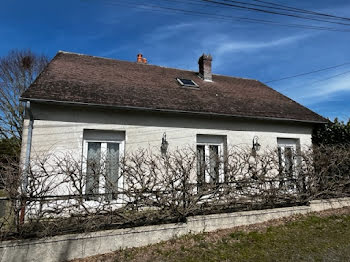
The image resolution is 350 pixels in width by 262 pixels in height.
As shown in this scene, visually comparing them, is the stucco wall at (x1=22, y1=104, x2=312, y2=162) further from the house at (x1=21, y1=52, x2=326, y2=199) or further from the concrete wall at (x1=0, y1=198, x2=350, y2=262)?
the concrete wall at (x1=0, y1=198, x2=350, y2=262)

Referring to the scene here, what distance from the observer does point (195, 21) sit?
794cm

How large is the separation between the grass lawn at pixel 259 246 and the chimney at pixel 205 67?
8.06 m

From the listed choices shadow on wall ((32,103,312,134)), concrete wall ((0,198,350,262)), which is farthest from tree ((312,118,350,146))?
concrete wall ((0,198,350,262))

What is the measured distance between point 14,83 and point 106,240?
60.1 ft

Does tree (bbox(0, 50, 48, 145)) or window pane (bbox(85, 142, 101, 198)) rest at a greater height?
tree (bbox(0, 50, 48, 145))

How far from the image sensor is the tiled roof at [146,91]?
6.79 m

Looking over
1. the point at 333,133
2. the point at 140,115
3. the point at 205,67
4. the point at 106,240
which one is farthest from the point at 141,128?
the point at 333,133

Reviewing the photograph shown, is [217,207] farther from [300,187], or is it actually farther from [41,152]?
[41,152]

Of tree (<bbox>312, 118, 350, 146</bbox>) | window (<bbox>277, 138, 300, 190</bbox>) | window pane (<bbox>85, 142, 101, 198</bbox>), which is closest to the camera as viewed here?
window pane (<bbox>85, 142, 101, 198</bbox>)

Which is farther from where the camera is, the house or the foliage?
the house

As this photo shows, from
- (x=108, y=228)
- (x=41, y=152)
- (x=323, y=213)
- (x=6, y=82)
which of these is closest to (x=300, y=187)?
(x=323, y=213)

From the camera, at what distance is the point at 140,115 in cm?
713

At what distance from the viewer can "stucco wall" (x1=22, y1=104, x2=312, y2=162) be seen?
20.1 ft

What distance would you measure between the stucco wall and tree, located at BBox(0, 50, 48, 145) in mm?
10927
